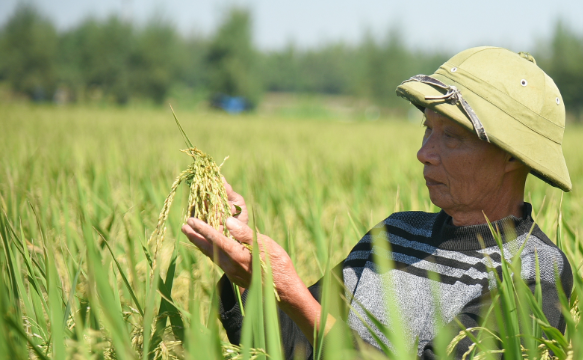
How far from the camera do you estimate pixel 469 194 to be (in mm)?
1107

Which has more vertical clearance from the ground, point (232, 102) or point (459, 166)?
point (459, 166)

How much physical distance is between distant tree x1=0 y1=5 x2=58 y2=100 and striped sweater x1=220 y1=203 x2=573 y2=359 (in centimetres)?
2628

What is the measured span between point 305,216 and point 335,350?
151cm

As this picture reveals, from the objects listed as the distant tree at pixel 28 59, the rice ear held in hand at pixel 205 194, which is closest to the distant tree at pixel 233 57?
the distant tree at pixel 28 59

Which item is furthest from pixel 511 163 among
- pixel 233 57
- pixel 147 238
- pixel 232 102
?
pixel 233 57

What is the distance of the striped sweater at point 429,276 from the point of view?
0.98 m

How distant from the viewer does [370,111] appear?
3184 cm

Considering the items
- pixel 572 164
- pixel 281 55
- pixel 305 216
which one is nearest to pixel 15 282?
pixel 305 216

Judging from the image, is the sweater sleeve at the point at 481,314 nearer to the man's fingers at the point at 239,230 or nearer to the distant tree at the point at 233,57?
the man's fingers at the point at 239,230

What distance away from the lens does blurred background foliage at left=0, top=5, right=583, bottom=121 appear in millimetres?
24641

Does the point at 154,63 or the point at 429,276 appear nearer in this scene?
the point at 429,276

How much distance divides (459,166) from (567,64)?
26.5m

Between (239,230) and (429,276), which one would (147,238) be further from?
(429,276)

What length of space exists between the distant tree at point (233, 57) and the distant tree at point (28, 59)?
25.9 ft
